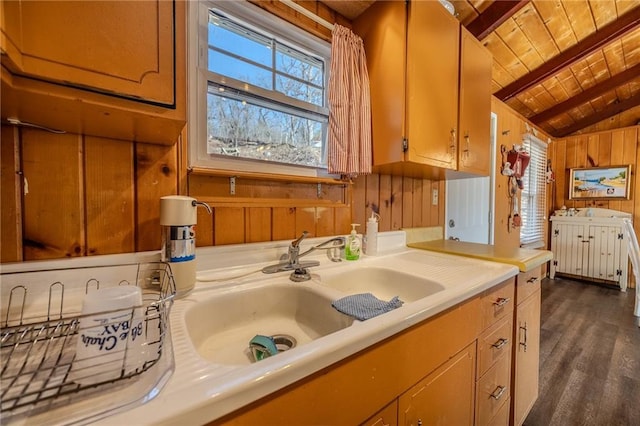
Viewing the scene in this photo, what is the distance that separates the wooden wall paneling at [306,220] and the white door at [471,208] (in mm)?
1215

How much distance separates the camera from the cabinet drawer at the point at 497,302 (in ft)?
3.11

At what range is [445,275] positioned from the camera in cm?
99

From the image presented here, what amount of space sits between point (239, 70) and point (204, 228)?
0.67 meters

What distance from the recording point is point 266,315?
88cm

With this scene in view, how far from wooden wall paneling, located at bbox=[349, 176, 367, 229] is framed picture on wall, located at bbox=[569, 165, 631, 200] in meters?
4.39

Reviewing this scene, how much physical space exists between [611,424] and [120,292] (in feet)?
7.42

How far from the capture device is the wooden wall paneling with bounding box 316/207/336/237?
3.97ft

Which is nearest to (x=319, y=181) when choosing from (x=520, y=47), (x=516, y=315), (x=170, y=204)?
(x=170, y=204)

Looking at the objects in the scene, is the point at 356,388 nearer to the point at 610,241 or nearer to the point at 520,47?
the point at 520,47

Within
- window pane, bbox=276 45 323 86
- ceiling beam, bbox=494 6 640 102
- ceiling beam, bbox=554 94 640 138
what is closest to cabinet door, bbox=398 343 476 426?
window pane, bbox=276 45 323 86

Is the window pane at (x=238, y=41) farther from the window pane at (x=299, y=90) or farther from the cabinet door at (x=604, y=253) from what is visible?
the cabinet door at (x=604, y=253)

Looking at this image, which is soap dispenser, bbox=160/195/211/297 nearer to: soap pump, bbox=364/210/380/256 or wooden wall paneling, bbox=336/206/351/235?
wooden wall paneling, bbox=336/206/351/235

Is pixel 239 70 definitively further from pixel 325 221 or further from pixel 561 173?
pixel 561 173

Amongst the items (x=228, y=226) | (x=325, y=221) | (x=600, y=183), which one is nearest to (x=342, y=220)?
(x=325, y=221)
